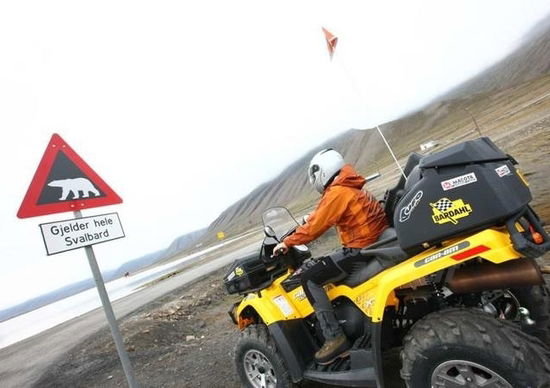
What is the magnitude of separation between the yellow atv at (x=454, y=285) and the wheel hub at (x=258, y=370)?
43cm

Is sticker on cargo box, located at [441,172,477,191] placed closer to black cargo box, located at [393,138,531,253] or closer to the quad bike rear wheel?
black cargo box, located at [393,138,531,253]

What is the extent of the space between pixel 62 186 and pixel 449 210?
153 inches

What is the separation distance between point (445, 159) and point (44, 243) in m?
3.69

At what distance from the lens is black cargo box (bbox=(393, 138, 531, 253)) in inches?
111

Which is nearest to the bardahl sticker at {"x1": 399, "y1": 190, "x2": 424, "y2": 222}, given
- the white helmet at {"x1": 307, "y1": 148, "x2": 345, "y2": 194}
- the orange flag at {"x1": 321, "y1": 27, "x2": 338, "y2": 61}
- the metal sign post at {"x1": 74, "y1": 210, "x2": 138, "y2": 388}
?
the white helmet at {"x1": 307, "y1": 148, "x2": 345, "y2": 194}

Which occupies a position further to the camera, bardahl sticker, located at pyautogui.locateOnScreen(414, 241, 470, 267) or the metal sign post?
the metal sign post

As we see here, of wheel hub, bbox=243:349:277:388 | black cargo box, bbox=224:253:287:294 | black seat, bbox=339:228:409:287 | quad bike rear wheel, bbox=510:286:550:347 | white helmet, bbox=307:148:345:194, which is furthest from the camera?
black cargo box, bbox=224:253:287:294

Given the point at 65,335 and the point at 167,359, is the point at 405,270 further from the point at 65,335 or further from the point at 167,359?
the point at 65,335

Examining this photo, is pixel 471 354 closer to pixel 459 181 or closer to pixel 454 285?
pixel 454 285

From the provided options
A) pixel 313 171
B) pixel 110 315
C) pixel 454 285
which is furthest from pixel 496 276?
pixel 110 315

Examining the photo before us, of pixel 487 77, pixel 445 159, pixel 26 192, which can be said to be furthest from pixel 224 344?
pixel 487 77

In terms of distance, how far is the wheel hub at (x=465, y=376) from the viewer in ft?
8.83

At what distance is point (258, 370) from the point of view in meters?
4.66

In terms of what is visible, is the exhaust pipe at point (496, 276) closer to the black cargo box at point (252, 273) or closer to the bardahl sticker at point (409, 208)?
the bardahl sticker at point (409, 208)
